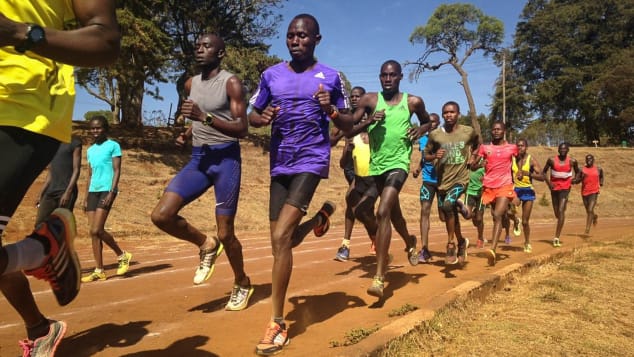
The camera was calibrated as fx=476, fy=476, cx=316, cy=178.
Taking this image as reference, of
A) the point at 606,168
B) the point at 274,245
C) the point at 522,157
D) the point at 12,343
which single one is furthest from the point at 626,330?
the point at 606,168

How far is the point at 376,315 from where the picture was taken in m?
4.30

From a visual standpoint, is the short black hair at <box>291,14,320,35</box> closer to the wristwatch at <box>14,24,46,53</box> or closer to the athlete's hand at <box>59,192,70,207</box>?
the wristwatch at <box>14,24,46,53</box>

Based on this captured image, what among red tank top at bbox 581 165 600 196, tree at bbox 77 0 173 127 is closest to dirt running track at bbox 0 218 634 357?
red tank top at bbox 581 165 600 196

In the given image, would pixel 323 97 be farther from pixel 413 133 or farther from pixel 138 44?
pixel 138 44

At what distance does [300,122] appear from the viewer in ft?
13.1

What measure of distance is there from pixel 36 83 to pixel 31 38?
0.38 meters

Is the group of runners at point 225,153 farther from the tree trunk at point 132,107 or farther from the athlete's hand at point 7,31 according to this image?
the tree trunk at point 132,107

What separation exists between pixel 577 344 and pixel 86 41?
376cm

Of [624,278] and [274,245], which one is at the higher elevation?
[274,245]

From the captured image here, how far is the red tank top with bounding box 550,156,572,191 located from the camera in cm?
1077

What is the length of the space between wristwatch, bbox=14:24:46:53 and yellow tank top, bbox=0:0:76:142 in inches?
10.8

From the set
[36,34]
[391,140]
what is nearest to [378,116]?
[391,140]

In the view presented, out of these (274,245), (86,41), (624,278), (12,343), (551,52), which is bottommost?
(624,278)

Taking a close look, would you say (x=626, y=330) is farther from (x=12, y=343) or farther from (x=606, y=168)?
(x=606, y=168)
